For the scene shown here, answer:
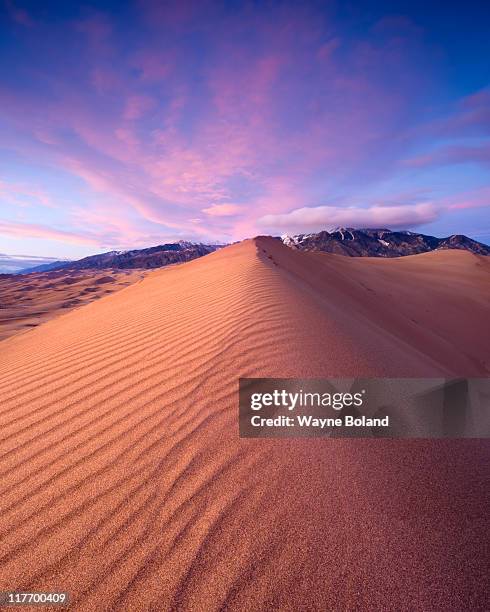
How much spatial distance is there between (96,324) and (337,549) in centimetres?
504

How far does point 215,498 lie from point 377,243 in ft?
623

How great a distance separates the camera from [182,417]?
2.24 m

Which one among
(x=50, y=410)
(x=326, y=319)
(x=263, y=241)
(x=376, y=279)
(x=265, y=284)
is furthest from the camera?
(x=263, y=241)

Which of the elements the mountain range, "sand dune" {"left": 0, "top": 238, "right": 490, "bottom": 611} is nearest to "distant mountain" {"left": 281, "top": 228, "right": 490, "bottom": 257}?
the mountain range

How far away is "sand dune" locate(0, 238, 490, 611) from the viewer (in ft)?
4.18

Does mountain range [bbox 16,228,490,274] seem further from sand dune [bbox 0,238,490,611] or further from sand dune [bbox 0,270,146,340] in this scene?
sand dune [bbox 0,238,490,611]

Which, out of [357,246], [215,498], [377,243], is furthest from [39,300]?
[377,243]

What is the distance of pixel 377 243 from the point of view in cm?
16988

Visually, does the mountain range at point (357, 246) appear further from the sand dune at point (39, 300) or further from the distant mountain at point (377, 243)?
the sand dune at point (39, 300)

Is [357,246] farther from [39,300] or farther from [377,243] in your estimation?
[39,300]

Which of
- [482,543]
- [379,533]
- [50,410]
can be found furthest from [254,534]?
[50,410]

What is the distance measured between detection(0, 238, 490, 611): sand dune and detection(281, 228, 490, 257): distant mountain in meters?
158

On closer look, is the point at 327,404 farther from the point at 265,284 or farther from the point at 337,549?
the point at 265,284

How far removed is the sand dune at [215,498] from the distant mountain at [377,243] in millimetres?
158204
